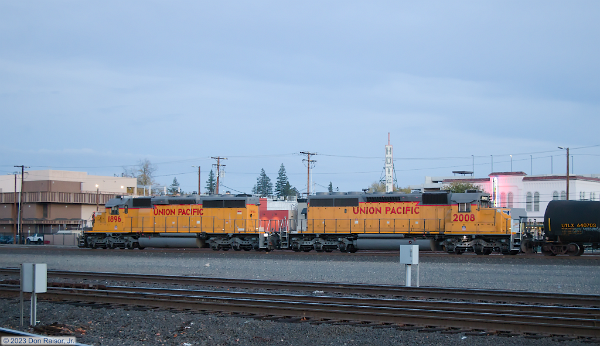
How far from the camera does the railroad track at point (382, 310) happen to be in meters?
9.29

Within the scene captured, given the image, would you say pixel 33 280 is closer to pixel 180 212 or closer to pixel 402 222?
pixel 402 222

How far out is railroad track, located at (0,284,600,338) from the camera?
30.5 ft

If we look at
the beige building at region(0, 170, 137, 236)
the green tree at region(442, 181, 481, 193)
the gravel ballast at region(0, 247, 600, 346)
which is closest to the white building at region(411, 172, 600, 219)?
the green tree at region(442, 181, 481, 193)

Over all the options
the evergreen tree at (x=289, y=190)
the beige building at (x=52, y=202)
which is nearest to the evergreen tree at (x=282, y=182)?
the evergreen tree at (x=289, y=190)

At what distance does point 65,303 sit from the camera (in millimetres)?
12555

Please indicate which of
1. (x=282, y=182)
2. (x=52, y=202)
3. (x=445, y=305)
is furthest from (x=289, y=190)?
(x=445, y=305)

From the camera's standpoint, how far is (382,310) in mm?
10484

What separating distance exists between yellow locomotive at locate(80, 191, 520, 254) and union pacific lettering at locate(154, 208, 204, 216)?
0.06m

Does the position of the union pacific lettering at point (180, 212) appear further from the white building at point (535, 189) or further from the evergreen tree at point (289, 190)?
the evergreen tree at point (289, 190)

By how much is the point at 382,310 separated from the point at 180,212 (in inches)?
953

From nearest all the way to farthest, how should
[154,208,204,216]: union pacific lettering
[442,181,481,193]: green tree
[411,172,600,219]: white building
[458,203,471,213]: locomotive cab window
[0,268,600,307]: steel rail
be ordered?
[0,268,600,307]: steel rail < [458,203,471,213]: locomotive cab window < [154,208,204,216]: union pacific lettering < [411,172,600,219]: white building < [442,181,481,193]: green tree

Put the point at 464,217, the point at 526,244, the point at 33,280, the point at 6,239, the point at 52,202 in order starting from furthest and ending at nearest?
1. the point at 52,202
2. the point at 6,239
3. the point at 464,217
4. the point at 526,244
5. the point at 33,280

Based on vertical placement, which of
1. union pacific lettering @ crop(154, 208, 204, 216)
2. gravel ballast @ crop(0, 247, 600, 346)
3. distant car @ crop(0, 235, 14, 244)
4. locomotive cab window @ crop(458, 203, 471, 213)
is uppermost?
locomotive cab window @ crop(458, 203, 471, 213)

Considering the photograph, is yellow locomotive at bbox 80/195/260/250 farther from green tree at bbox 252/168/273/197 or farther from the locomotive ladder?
green tree at bbox 252/168/273/197
